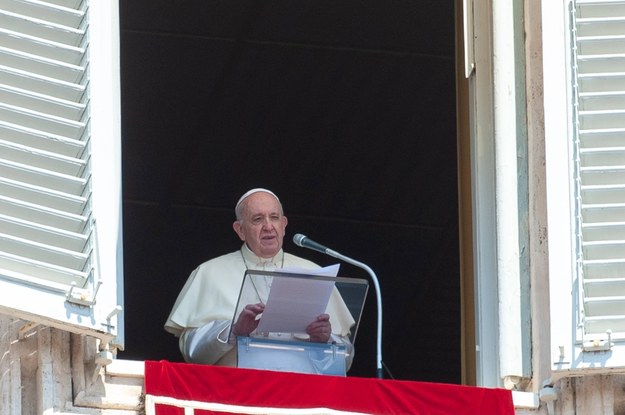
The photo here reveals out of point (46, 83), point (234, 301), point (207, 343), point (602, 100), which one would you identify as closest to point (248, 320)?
point (207, 343)

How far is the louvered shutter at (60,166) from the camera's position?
594 centimetres

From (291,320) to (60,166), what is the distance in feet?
3.51

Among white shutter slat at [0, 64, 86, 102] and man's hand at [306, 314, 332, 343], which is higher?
white shutter slat at [0, 64, 86, 102]

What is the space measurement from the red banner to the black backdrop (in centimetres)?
425

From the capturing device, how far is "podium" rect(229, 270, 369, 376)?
21.7 feet

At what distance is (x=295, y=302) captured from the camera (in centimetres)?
668

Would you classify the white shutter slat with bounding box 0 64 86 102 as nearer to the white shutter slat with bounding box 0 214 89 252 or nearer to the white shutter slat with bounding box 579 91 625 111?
the white shutter slat with bounding box 0 214 89 252

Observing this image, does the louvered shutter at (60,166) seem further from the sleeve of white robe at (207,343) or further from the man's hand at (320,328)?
the sleeve of white robe at (207,343)

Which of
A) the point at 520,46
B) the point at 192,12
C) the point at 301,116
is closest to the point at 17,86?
the point at 520,46

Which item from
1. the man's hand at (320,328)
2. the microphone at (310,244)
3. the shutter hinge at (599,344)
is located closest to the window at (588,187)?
the shutter hinge at (599,344)

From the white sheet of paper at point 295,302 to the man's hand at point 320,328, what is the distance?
0.05ft

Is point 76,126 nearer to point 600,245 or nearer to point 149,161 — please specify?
point 600,245

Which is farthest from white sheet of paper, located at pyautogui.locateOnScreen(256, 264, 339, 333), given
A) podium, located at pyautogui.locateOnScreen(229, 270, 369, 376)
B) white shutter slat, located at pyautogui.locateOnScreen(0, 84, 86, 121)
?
white shutter slat, located at pyautogui.locateOnScreen(0, 84, 86, 121)

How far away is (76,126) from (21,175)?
0.25 metres
